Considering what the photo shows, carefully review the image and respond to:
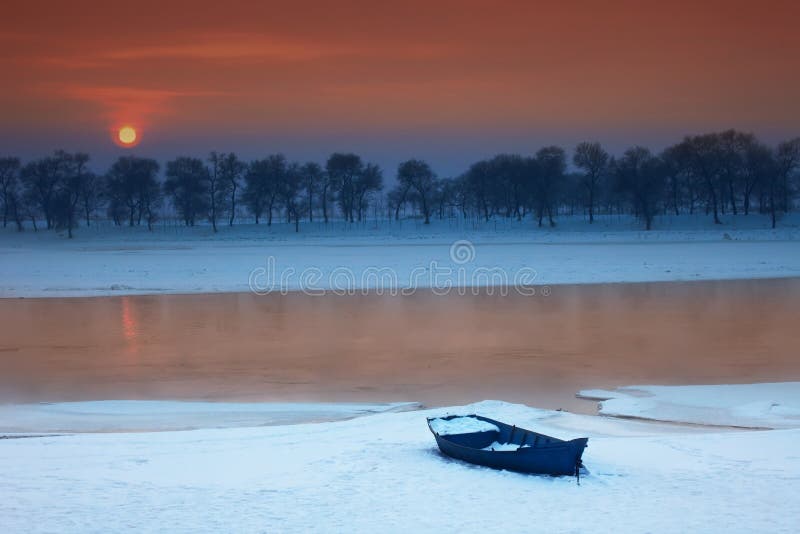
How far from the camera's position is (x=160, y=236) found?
8888 cm

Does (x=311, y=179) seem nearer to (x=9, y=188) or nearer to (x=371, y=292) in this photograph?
(x=9, y=188)

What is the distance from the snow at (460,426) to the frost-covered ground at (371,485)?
0.28 m

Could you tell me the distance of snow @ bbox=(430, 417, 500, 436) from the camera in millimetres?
11211

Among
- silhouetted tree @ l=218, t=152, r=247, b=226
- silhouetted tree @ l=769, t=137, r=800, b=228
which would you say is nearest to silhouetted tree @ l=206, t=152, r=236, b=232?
silhouetted tree @ l=218, t=152, r=247, b=226

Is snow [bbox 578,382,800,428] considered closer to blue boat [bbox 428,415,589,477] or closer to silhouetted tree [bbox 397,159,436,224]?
blue boat [bbox 428,415,589,477]

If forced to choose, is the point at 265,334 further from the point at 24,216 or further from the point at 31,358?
the point at 24,216

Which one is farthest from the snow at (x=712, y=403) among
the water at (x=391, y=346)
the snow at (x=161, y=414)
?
the snow at (x=161, y=414)

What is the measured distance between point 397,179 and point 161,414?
356 feet

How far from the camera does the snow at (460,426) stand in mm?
11211

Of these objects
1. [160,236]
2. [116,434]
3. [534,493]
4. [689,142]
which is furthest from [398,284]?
[689,142]

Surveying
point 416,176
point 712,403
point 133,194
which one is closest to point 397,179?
point 416,176

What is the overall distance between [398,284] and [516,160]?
264 ft

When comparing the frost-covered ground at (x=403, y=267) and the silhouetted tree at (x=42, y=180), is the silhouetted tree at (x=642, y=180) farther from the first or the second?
the silhouetted tree at (x=42, y=180)

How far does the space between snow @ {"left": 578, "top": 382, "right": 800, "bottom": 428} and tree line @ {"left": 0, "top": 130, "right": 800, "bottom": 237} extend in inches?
3172
